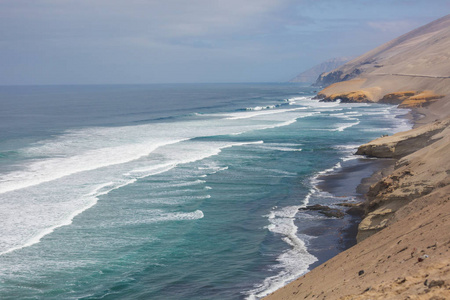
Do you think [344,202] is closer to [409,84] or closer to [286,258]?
[286,258]

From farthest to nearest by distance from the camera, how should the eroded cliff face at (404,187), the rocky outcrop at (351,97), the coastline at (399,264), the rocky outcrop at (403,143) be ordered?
the rocky outcrop at (351,97) < the rocky outcrop at (403,143) < the eroded cliff face at (404,187) < the coastline at (399,264)

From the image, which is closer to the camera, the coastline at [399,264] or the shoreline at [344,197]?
the coastline at [399,264]

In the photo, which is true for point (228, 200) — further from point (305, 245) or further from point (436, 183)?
point (436, 183)

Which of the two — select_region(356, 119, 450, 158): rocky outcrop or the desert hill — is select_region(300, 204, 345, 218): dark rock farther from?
the desert hill

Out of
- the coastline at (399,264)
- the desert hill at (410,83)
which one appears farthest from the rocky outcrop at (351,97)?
the coastline at (399,264)

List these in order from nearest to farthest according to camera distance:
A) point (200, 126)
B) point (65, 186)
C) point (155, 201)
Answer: point (155, 201) → point (65, 186) → point (200, 126)

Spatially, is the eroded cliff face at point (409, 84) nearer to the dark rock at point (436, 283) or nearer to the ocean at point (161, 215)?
the ocean at point (161, 215)

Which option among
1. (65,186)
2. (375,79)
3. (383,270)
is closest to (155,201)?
(65,186)
